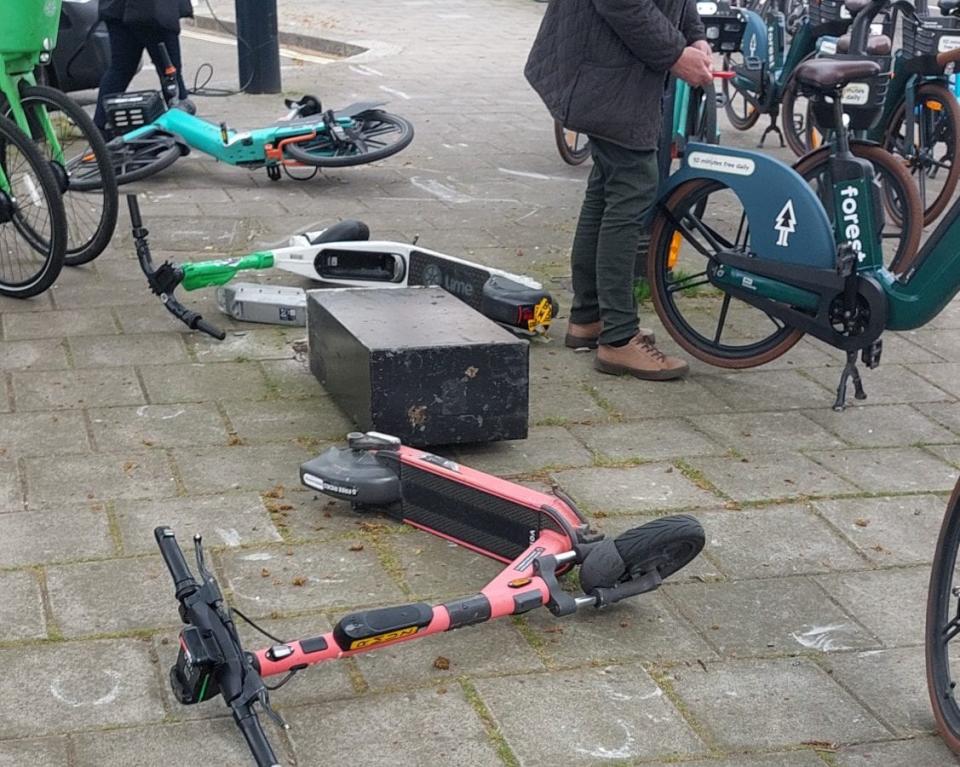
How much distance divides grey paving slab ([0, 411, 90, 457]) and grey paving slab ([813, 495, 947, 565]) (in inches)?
89.9

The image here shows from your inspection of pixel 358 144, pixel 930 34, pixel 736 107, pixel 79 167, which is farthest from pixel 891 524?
pixel 736 107

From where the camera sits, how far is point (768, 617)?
368 cm

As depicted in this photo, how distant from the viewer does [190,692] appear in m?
3.04

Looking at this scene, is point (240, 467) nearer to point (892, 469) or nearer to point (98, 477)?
point (98, 477)

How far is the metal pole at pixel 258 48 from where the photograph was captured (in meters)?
11.1

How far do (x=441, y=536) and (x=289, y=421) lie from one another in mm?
1043

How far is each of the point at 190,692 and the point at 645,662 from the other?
41.4 inches

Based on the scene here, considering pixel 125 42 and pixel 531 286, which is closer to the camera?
pixel 531 286

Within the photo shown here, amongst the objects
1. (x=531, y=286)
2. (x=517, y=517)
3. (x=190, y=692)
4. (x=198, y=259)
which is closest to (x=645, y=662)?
(x=517, y=517)

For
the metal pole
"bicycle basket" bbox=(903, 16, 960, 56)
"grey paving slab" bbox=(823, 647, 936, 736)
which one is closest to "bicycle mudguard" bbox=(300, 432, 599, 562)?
"grey paving slab" bbox=(823, 647, 936, 736)

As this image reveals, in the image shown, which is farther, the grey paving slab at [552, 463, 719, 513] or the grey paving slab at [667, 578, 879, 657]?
the grey paving slab at [552, 463, 719, 513]

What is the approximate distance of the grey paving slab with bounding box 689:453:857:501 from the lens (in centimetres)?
445

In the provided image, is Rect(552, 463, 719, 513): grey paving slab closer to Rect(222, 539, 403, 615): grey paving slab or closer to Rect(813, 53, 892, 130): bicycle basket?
Rect(222, 539, 403, 615): grey paving slab

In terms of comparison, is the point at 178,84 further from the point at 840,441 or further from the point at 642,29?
the point at 840,441
